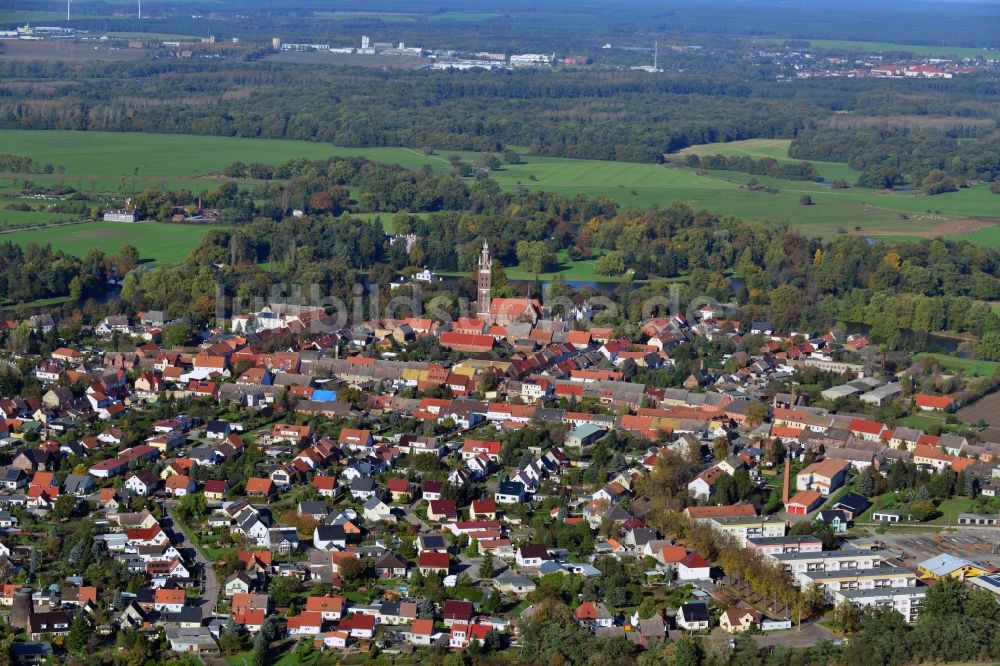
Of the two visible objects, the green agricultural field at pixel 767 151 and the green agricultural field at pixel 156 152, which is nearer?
the green agricultural field at pixel 156 152

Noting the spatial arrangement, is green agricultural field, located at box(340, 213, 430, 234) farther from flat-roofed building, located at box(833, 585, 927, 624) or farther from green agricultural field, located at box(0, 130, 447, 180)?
flat-roofed building, located at box(833, 585, 927, 624)

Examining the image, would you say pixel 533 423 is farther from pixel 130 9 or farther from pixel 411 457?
pixel 130 9

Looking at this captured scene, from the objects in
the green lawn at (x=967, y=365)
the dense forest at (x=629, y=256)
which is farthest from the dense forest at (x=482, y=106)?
the green lawn at (x=967, y=365)

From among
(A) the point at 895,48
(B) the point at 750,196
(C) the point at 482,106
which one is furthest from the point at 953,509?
(A) the point at 895,48

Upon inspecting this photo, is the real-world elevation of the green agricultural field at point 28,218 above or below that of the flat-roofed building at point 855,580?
above

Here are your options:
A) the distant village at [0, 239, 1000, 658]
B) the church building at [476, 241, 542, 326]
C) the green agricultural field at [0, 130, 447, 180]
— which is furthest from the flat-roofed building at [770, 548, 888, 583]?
the green agricultural field at [0, 130, 447, 180]

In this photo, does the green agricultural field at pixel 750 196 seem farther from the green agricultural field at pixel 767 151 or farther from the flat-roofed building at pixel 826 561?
the flat-roofed building at pixel 826 561
